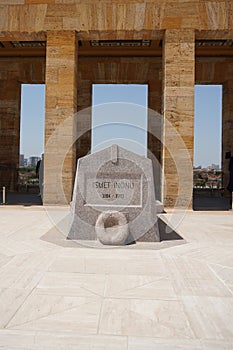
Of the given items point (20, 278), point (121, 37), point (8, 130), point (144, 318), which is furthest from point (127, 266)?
point (8, 130)

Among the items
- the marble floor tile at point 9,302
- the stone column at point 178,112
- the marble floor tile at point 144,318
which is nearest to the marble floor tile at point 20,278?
the marble floor tile at point 9,302

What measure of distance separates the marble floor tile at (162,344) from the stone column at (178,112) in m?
9.17

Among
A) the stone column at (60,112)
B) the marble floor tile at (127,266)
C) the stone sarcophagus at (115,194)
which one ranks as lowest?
the marble floor tile at (127,266)

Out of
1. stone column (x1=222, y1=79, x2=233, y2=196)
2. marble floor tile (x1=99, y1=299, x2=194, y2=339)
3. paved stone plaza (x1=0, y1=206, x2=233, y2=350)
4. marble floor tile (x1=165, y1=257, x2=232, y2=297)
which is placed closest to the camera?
paved stone plaza (x1=0, y1=206, x2=233, y2=350)

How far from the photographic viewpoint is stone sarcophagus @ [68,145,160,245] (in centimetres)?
617

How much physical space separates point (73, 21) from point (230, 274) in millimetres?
10776

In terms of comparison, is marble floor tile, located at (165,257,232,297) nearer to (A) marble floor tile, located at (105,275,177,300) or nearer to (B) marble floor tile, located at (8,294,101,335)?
(A) marble floor tile, located at (105,275,177,300)

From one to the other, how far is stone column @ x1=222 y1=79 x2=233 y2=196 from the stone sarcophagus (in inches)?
479

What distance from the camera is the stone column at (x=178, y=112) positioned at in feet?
38.1

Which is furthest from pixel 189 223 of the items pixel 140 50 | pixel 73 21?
pixel 140 50

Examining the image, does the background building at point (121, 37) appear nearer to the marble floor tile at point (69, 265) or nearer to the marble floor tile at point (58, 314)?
the marble floor tile at point (69, 265)

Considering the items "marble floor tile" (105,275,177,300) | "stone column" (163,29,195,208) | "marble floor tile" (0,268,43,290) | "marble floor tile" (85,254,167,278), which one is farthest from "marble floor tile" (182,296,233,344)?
"stone column" (163,29,195,208)

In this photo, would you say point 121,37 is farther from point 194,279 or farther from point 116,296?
point 116,296

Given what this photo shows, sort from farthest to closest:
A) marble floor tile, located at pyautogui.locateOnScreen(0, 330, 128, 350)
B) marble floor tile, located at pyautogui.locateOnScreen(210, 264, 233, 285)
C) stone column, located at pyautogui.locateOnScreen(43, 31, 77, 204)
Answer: stone column, located at pyautogui.locateOnScreen(43, 31, 77, 204) → marble floor tile, located at pyautogui.locateOnScreen(210, 264, 233, 285) → marble floor tile, located at pyautogui.locateOnScreen(0, 330, 128, 350)
